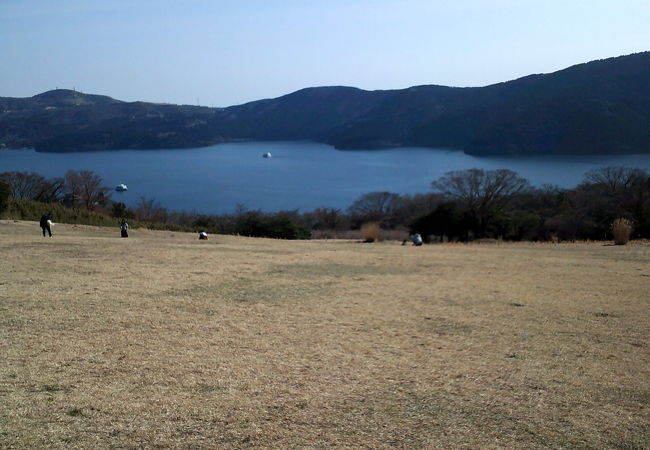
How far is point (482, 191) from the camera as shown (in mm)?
49938

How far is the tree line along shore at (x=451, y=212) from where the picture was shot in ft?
96.2

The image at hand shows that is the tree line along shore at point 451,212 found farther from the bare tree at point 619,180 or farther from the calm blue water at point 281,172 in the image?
the calm blue water at point 281,172

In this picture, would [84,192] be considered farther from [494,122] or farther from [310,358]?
[494,122]

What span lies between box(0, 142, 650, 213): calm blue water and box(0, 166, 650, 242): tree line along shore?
26.3 m

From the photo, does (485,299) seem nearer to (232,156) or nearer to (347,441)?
(347,441)

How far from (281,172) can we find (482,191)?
86986mm

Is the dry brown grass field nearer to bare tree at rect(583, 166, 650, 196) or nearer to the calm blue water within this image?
bare tree at rect(583, 166, 650, 196)

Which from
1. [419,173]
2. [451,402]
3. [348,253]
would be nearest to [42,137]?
[419,173]

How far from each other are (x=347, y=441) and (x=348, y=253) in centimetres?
1318

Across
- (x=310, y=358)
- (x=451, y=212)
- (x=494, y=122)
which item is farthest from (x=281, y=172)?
(x=310, y=358)

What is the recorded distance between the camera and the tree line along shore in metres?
29.3

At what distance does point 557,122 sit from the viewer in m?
125

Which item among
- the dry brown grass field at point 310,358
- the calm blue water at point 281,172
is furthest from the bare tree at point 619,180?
the calm blue water at point 281,172

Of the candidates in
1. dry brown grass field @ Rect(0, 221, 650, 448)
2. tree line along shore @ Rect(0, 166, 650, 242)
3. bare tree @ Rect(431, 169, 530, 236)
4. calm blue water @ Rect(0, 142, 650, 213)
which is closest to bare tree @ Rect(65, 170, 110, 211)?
tree line along shore @ Rect(0, 166, 650, 242)
